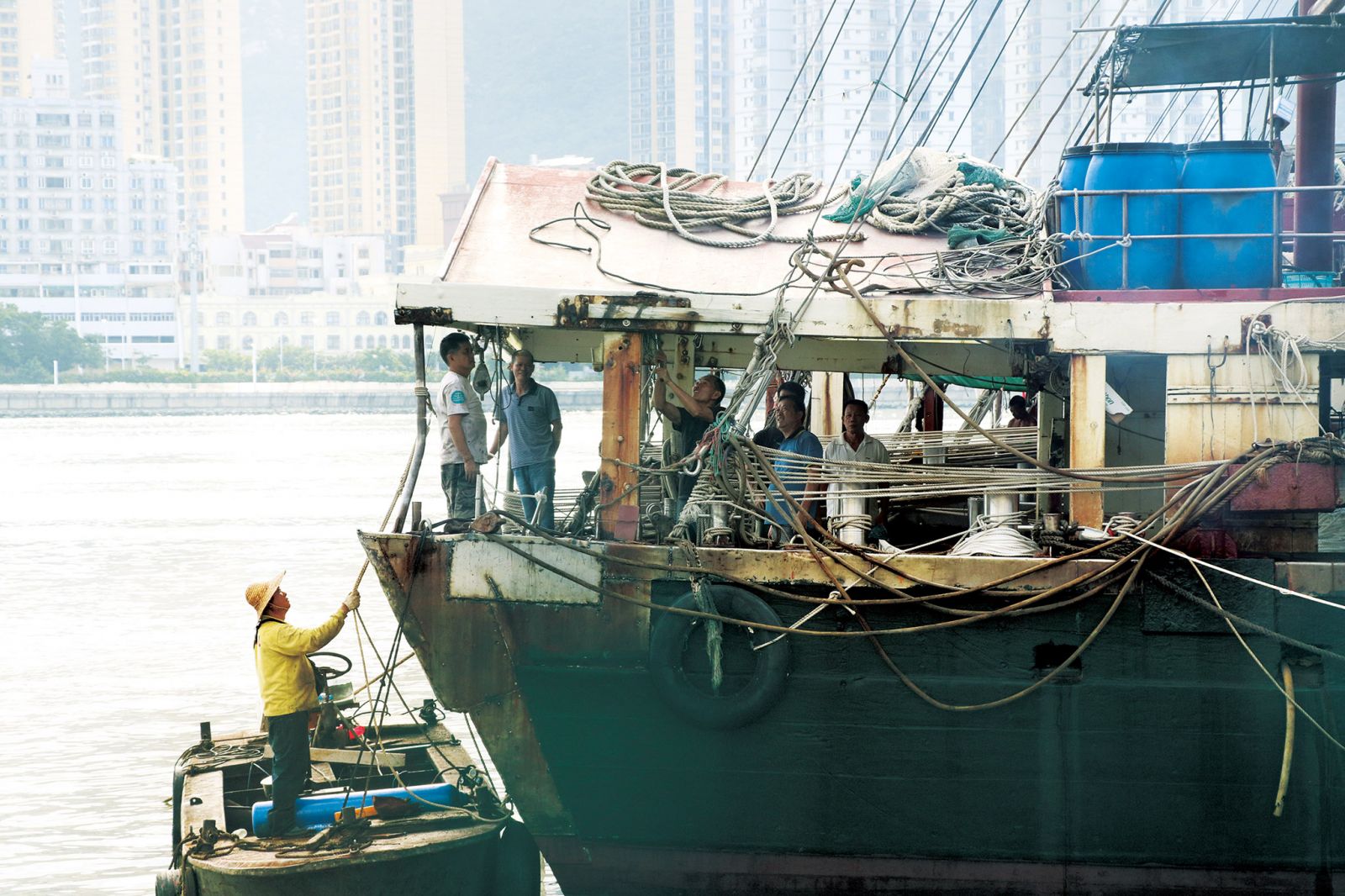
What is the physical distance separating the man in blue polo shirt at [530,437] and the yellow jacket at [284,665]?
1.46m

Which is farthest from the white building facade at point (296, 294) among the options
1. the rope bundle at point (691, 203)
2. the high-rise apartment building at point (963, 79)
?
the rope bundle at point (691, 203)

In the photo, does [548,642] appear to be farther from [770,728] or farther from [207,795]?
[207,795]

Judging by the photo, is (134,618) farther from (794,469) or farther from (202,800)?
(794,469)

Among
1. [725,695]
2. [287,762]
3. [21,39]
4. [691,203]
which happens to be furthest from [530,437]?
[21,39]

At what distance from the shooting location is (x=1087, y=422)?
6.88 meters

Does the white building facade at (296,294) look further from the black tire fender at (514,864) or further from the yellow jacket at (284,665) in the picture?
the black tire fender at (514,864)

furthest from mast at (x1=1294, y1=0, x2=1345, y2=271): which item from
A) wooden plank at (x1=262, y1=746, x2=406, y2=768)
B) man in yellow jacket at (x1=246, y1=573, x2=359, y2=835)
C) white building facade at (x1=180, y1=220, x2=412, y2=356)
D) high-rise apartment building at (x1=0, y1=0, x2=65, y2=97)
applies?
high-rise apartment building at (x1=0, y1=0, x2=65, y2=97)

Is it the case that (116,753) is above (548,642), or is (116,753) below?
below

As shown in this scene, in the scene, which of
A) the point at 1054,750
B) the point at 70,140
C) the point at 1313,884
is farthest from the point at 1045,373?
the point at 70,140

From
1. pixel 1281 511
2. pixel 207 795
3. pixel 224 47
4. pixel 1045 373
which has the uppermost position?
pixel 224 47

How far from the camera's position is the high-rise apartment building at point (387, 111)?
159875 mm

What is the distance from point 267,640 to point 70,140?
147453 mm

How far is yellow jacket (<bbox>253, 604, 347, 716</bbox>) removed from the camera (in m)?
6.84

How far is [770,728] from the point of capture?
667 centimetres
